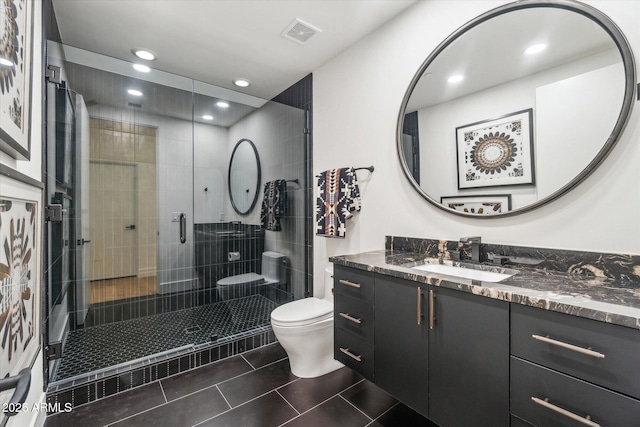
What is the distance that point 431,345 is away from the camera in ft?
4.07

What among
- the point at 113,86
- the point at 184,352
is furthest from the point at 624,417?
the point at 113,86

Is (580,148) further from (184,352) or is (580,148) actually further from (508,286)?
(184,352)

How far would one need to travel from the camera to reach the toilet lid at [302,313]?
1914 mm

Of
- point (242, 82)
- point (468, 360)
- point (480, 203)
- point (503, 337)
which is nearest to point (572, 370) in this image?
point (503, 337)

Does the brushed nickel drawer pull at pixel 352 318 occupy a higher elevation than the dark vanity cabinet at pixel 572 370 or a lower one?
lower

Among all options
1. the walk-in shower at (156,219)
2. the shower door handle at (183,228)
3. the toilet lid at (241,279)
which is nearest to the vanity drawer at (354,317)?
the walk-in shower at (156,219)

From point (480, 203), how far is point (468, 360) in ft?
2.78

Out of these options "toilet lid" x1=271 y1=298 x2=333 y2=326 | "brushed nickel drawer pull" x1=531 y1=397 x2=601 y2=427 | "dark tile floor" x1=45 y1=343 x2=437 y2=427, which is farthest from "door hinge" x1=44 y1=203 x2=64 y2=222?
"brushed nickel drawer pull" x1=531 y1=397 x2=601 y2=427

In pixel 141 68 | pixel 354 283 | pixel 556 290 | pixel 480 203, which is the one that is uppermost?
pixel 141 68

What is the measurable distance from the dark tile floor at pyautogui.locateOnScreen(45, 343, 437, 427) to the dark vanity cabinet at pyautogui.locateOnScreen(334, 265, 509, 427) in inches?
13.3

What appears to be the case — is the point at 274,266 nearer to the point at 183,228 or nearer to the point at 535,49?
the point at 183,228

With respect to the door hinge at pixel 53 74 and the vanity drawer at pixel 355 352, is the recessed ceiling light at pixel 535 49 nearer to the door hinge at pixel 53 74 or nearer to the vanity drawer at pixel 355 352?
the vanity drawer at pixel 355 352

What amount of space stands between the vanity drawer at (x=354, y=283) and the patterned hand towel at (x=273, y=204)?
1.46 metres

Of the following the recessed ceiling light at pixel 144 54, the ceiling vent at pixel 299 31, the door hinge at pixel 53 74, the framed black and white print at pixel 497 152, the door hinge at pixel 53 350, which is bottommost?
the door hinge at pixel 53 350
